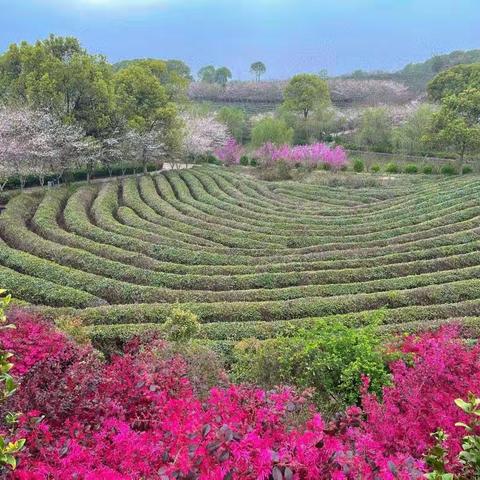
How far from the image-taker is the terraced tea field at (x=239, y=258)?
17.5m

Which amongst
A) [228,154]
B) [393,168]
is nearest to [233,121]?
[228,154]

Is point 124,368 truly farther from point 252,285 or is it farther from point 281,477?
point 252,285

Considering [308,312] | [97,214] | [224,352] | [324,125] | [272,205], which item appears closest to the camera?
[224,352]

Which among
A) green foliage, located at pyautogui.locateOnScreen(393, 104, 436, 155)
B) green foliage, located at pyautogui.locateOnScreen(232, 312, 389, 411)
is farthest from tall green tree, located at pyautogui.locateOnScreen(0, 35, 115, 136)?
green foliage, located at pyautogui.locateOnScreen(393, 104, 436, 155)

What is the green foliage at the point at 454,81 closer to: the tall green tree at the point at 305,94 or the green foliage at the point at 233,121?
the tall green tree at the point at 305,94

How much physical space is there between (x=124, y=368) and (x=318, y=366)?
14.2 feet

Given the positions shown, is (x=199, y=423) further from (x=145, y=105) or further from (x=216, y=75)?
(x=216, y=75)

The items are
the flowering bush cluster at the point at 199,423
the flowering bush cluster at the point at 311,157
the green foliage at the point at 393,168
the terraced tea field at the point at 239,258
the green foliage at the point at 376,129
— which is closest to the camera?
the flowering bush cluster at the point at 199,423

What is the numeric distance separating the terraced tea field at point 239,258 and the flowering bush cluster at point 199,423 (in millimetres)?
7545

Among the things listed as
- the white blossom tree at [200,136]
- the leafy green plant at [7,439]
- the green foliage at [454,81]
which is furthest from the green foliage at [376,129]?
the leafy green plant at [7,439]

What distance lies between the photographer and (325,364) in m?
10.6

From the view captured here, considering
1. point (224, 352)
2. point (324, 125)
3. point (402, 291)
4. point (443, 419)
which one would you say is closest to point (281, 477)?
point (443, 419)

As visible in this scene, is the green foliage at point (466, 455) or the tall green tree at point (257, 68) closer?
the green foliage at point (466, 455)

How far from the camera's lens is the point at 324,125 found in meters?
72.2
